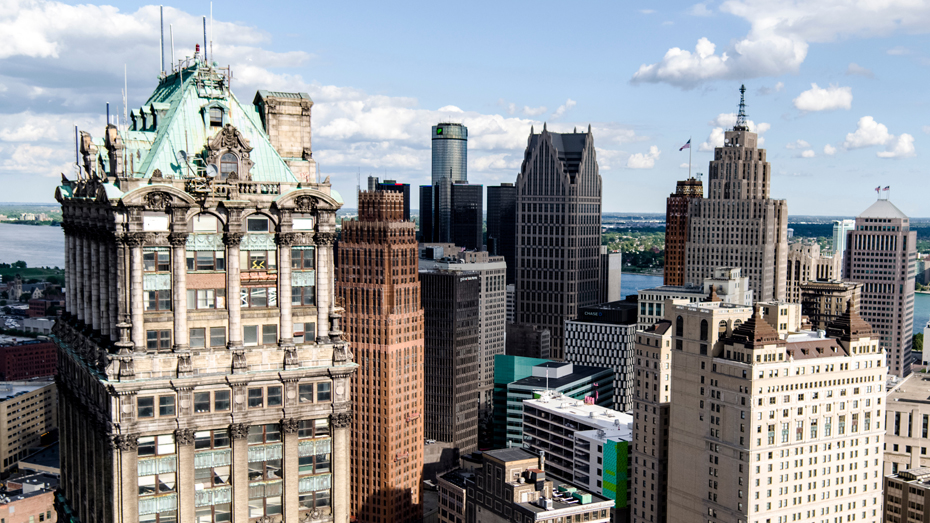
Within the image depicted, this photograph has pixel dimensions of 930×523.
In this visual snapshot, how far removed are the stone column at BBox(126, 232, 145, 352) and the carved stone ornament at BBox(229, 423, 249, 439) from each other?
844 centimetres

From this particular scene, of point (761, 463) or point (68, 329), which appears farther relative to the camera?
point (761, 463)

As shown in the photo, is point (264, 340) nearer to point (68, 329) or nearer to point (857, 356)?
point (68, 329)

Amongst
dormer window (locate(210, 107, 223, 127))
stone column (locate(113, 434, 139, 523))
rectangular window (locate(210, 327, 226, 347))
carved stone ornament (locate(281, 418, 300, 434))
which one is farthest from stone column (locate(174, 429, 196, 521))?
dormer window (locate(210, 107, 223, 127))

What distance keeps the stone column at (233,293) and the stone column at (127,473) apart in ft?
31.0

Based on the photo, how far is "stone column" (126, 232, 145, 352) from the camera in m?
64.6

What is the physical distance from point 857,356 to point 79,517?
497 feet

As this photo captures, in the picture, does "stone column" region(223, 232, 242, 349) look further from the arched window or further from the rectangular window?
the arched window

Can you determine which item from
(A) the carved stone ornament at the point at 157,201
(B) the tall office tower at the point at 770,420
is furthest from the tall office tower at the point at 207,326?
(B) the tall office tower at the point at 770,420

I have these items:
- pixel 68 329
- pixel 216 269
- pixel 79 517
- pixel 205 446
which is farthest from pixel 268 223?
pixel 79 517

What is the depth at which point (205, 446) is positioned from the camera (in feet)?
220

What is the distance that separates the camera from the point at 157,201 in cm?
6588

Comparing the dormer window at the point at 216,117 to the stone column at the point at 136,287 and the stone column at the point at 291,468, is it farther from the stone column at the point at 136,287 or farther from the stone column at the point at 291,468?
the stone column at the point at 291,468

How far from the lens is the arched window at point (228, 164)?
69.2 m

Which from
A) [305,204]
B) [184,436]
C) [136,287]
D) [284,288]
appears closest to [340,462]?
[184,436]
